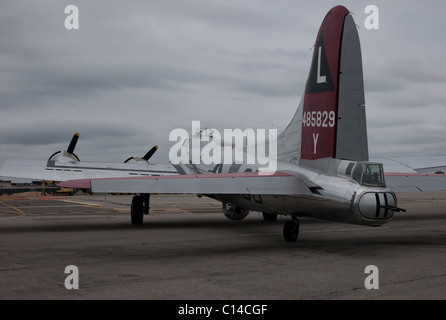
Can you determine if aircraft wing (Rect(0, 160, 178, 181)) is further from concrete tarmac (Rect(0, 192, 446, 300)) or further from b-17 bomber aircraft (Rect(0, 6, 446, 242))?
b-17 bomber aircraft (Rect(0, 6, 446, 242))

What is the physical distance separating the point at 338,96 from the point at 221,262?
6.50 meters

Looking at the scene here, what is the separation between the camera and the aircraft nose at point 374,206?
13.4m

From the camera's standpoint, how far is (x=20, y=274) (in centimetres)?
1127

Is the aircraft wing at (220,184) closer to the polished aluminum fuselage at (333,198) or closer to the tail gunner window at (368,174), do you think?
the polished aluminum fuselage at (333,198)

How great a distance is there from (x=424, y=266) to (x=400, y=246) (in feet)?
13.8

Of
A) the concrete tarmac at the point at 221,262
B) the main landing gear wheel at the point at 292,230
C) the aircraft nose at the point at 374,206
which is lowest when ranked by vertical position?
the concrete tarmac at the point at 221,262

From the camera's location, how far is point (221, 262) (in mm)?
13203

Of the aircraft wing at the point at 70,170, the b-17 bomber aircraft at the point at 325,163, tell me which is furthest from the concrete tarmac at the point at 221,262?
the aircraft wing at the point at 70,170

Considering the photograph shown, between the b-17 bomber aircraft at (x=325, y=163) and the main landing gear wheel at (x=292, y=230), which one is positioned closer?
the b-17 bomber aircraft at (x=325, y=163)

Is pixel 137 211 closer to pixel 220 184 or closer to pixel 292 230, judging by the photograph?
pixel 220 184

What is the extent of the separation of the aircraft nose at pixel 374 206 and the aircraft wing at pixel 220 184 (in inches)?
89.5

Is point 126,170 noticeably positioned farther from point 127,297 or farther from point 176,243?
point 127,297
